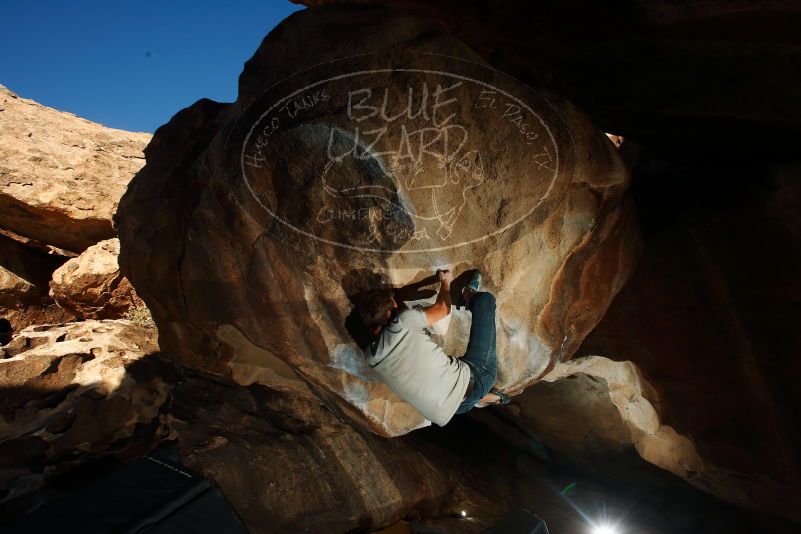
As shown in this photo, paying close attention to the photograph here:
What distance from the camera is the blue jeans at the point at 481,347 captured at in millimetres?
2682

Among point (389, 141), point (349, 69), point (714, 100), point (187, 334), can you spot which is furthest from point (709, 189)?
point (187, 334)

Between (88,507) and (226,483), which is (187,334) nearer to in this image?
(226,483)

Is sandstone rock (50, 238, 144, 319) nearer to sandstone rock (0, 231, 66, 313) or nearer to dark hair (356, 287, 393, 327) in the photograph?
sandstone rock (0, 231, 66, 313)

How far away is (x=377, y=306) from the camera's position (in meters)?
2.57

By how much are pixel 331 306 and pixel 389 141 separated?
1.09m

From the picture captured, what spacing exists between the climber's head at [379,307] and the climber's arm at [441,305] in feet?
0.70

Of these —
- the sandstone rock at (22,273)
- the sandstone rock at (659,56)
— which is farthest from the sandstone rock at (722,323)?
the sandstone rock at (22,273)

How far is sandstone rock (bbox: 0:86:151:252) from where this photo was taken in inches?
241

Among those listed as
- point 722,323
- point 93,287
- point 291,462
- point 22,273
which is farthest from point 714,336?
point 22,273

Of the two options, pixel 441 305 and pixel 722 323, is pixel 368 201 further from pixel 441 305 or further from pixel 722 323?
pixel 722 323

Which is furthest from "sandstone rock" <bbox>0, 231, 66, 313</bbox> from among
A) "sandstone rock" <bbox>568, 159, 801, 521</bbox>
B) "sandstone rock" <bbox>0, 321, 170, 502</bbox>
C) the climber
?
"sandstone rock" <bbox>568, 159, 801, 521</bbox>

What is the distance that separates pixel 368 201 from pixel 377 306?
63 centimetres

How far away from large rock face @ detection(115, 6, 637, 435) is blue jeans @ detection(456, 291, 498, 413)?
146 millimetres

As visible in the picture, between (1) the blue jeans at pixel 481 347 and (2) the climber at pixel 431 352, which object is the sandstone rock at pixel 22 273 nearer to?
(2) the climber at pixel 431 352
